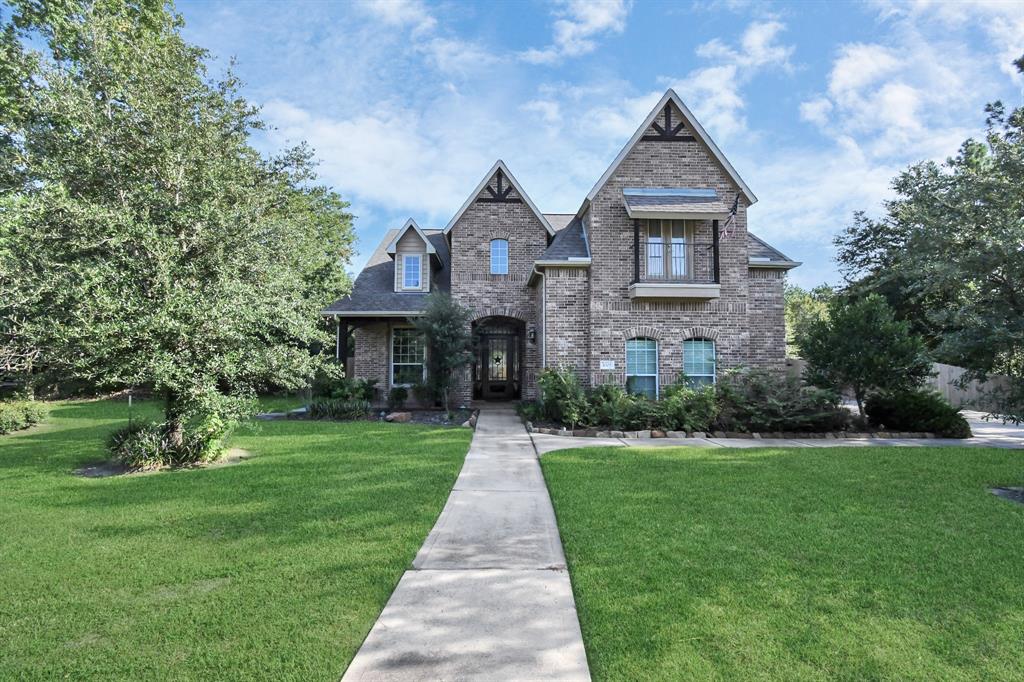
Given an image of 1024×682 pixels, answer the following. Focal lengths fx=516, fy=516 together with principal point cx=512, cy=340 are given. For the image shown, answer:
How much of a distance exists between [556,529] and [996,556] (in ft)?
12.2

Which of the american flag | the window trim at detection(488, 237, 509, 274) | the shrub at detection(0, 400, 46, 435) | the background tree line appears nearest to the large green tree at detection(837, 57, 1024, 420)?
the background tree line

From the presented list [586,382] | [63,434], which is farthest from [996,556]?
[63,434]

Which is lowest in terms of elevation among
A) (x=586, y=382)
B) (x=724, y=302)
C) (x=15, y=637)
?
(x=15, y=637)

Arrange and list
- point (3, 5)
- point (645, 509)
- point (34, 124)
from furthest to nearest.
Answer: point (3, 5)
point (34, 124)
point (645, 509)

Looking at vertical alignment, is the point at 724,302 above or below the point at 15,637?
above

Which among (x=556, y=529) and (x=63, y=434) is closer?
(x=556, y=529)

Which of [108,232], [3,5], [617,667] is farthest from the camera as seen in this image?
[3,5]

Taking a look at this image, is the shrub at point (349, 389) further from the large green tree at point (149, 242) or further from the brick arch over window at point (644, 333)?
the brick arch over window at point (644, 333)

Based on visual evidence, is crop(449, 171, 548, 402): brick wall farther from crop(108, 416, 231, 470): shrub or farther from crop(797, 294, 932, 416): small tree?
crop(108, 416, 231, 470): shrub

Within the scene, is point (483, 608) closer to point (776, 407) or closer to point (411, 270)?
point (776, 407)

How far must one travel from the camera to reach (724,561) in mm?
4199

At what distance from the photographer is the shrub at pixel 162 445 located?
26.3ft

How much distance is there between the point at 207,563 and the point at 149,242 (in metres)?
5.01

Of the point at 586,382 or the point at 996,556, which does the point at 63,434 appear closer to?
the point at 586,382
